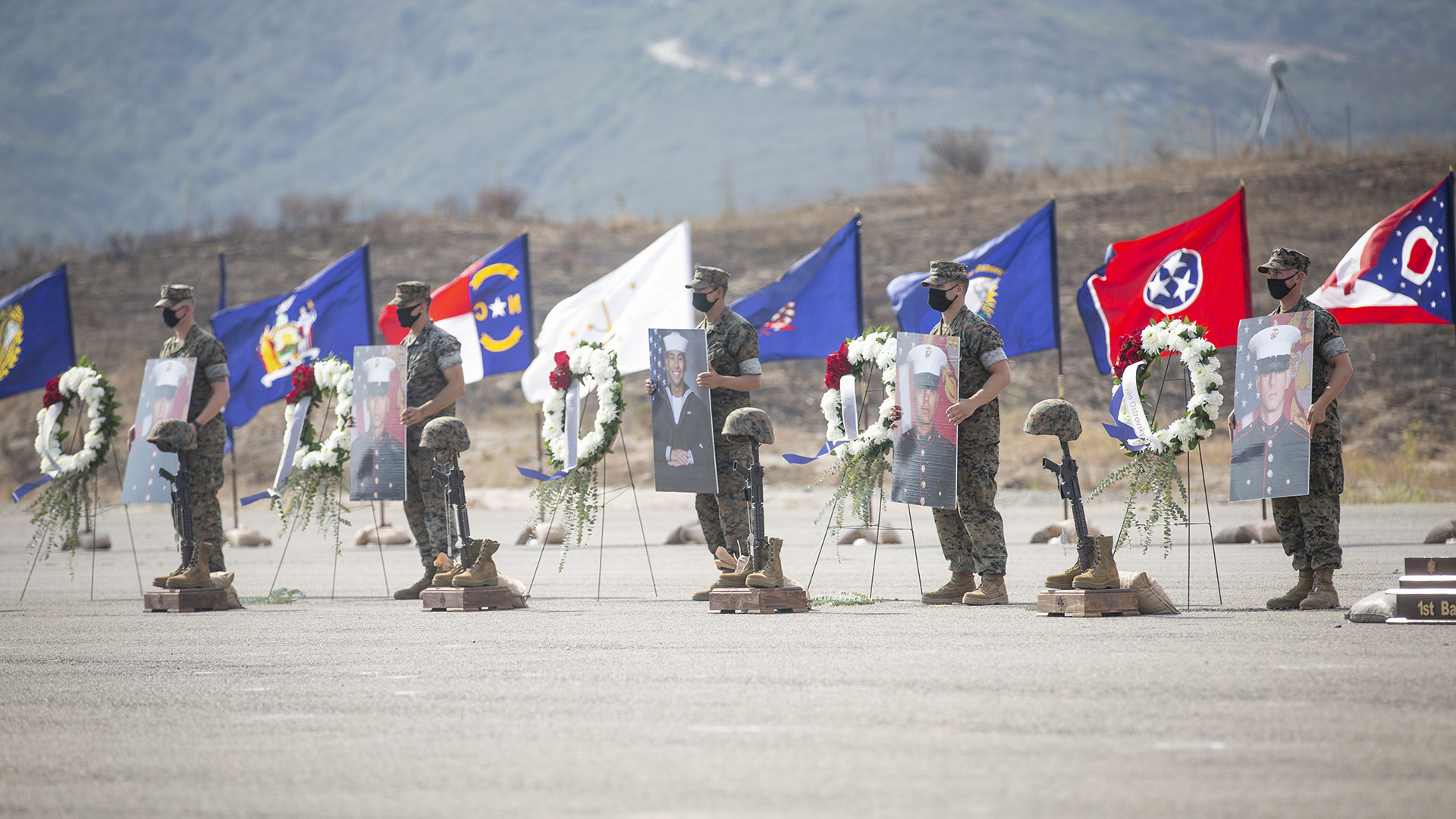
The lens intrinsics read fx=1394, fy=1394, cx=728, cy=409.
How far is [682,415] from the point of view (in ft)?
37.4

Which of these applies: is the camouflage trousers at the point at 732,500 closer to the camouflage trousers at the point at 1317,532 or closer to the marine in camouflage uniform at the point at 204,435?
the camouflage trousers at the point at 1317,532

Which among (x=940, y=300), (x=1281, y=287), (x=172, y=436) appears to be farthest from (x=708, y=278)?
(x=172, y=436)

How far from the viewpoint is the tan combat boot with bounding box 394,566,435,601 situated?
40.3ft

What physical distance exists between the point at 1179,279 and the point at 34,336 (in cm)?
1520

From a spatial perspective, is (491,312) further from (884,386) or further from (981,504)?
(981,504)

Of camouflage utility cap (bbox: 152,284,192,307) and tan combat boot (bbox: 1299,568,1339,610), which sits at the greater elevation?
camouflage utility cap (bbox: 152,284,192,307)

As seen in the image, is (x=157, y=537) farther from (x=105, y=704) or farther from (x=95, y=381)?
(x=105, y=704)

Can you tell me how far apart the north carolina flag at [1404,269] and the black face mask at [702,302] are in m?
8.00

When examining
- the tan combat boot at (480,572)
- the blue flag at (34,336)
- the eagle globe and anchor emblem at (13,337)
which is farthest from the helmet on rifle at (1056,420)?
the eagle globe and anchor emblem at (13,337)

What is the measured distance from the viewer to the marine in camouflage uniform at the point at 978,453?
1038cm

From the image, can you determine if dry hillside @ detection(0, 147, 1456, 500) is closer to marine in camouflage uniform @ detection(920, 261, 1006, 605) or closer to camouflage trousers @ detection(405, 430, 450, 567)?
marine in camouflage uniform @ detection(920, 261, 1006, 605)

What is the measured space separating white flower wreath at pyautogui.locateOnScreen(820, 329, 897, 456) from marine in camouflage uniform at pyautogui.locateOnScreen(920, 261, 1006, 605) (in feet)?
1.85

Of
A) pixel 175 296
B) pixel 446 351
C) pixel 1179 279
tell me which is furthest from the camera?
pixel 1179 279

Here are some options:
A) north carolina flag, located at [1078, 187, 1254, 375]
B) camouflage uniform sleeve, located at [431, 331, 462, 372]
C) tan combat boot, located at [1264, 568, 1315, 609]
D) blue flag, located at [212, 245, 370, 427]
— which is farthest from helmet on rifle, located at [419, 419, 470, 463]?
north carolina flag, located at [1078, 187, 1254, 375]
